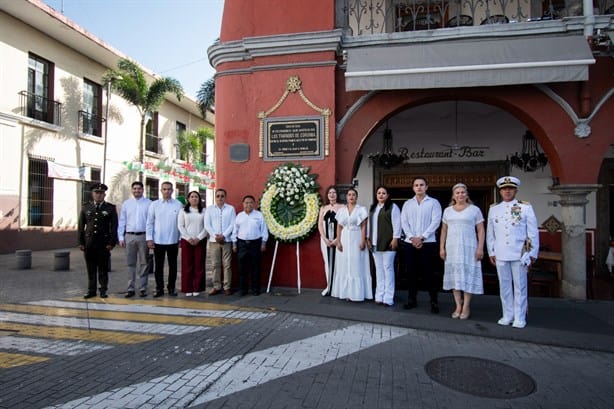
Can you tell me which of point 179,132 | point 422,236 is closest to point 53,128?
point 179,132

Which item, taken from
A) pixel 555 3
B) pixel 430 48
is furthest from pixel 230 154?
pixel 555 3

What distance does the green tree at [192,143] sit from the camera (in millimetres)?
24359

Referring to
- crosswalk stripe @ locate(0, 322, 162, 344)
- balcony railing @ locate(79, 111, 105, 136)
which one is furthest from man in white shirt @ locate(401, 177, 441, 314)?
balcony railing @ locate(79, 111, 105, 136)

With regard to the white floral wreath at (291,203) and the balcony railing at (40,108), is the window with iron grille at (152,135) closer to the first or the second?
the balcony railing at (40,108)

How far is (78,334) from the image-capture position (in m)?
5.02

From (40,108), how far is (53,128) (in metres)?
0.87

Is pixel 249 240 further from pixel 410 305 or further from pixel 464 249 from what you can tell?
pixel 464 249

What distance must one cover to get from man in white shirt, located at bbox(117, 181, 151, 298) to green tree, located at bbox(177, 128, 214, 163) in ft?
58.6

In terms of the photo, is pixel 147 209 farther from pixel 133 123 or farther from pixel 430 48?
pixel 133 123

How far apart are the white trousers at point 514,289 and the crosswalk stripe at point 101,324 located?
402 centimetres

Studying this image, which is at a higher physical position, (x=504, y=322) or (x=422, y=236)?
(x=422, y=236)

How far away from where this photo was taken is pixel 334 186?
7531 millimetres

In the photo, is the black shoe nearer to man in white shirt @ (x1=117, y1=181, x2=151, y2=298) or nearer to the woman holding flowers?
the woman holding flowers

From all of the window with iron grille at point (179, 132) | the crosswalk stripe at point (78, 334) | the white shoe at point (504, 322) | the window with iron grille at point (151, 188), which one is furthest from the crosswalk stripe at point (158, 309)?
the window with iron grille at point (179, 132)
